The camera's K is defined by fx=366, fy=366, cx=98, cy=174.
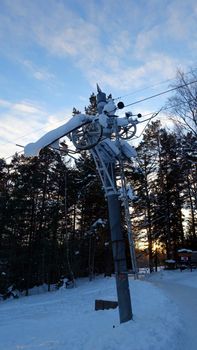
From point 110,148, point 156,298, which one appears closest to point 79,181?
point 156,298

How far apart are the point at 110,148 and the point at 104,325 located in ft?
15.8

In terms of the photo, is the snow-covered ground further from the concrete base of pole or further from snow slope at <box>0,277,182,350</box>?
the concrete base of pole

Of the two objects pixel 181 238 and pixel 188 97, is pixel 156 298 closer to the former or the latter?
pixel 188 97

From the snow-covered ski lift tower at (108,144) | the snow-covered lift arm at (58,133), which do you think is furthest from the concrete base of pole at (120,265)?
the snow-covered lift arm at (58,133)

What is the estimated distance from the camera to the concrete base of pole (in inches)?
356

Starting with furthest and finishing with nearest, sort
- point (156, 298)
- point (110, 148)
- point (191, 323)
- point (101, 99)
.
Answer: point (156, 298)
point (101, 99)
point (110, 148)
point (191, 323)

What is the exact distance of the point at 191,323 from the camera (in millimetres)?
8953

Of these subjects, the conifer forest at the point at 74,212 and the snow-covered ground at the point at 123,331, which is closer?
the snow-covered ground at the point at 123,331

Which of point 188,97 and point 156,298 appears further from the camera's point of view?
point 188,97

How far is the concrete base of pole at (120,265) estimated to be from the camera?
904cm

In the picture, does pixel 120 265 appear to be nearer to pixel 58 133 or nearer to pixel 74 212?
pixel 58 133

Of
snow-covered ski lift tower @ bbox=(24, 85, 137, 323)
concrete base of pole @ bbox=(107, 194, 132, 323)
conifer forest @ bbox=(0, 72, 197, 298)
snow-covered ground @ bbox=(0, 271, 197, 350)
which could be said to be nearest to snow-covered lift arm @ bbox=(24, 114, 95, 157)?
snow-covered ski lift tower @ bbox=(24, 85, 137, 323)

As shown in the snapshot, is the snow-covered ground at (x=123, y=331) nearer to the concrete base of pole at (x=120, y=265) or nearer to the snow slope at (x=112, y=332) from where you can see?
the snow slope at (x=112, y=332)

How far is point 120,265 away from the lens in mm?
9242
